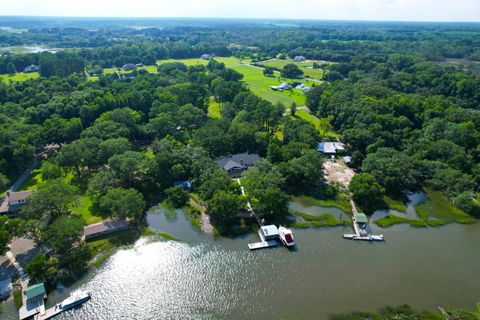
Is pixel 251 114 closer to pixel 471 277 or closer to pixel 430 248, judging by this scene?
pixel 430 248

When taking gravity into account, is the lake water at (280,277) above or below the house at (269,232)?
below

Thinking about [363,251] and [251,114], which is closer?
[363,251]

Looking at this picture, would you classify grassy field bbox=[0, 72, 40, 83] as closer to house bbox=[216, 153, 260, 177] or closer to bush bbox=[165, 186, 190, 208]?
house bbox=[216, 153, 260, 177]

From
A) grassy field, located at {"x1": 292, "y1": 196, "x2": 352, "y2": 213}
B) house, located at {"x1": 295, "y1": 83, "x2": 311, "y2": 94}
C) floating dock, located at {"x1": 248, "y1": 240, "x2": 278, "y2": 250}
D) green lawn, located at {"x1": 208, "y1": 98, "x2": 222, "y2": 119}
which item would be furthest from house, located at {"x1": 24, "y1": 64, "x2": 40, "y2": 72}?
floating dock, located at {"x1": 248, "y1": 240, "x2": 278, "y2": 250}

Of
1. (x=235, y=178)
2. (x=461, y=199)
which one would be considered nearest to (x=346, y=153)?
(x=461, y=199)

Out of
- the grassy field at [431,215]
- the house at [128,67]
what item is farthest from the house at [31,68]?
the grassy field at [431,215]

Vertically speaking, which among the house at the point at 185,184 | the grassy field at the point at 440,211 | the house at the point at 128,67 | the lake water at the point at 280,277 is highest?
the house at the point at 128,67

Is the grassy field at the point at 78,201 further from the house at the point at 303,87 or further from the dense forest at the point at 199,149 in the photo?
the house at the point at 303,87
